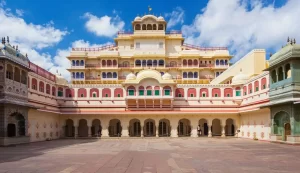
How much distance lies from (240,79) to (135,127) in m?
19.0

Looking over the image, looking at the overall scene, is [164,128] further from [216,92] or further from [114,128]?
[216,92]

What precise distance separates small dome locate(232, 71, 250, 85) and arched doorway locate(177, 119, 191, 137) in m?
10.3

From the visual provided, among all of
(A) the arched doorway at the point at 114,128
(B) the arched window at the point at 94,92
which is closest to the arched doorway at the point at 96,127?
(A) the arched doorway at the point at 114,128

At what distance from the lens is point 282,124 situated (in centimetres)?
3269

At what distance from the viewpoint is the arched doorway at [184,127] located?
5116 centimetres

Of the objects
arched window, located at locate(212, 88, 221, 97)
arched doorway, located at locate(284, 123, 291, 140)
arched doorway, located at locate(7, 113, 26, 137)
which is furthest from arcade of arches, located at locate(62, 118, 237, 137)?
arched doorway, located at locate(284, 123, 291, 140)

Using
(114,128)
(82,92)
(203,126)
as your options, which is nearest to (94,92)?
(82,92)

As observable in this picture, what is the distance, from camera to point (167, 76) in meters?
51.1

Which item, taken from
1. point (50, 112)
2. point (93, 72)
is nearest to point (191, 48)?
point (93, 72)

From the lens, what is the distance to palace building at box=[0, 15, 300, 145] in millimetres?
32469

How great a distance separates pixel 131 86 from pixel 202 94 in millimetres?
11703

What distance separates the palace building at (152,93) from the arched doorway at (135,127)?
168 mm

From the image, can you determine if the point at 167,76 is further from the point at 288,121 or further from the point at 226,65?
the point at 288,121

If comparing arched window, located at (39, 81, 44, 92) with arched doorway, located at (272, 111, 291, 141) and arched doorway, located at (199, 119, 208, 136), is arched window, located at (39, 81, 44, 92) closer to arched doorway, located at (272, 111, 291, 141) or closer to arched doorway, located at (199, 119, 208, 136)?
arched doorway, located at (199, 119, 208, 136)
